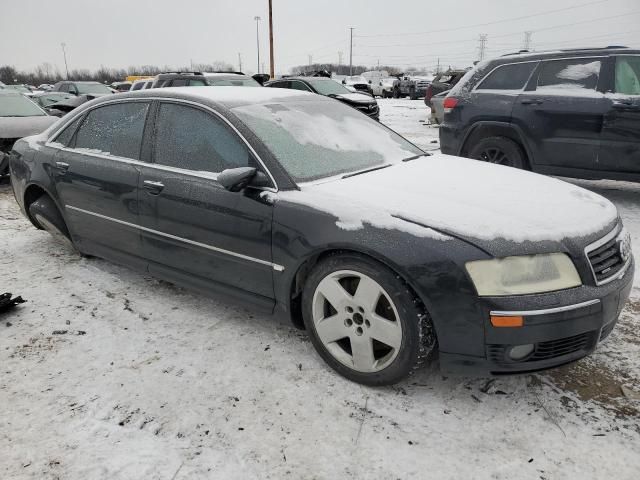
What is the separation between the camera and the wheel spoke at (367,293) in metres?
2.34

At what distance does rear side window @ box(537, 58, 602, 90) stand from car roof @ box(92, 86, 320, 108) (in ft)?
10.8

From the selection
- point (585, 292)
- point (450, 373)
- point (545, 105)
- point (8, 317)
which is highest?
point (545, 105)

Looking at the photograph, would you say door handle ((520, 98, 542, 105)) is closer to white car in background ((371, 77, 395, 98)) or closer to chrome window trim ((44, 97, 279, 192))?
chrome window trim ((44, 97, 279, 192))

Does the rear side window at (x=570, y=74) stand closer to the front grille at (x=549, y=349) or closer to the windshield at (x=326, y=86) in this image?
the front grille at (x=549, y=349)

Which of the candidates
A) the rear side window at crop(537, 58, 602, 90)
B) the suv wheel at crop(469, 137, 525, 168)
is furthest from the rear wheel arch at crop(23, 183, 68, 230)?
the rear side window at crop(537, 58, 602, 90)

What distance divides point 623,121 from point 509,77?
1.38 m

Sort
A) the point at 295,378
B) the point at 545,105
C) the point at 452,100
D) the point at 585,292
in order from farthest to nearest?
the point at 452,100 → the point at 545,105 → the point at 295,378 → the point at 585,292

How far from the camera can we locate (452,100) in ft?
20.5

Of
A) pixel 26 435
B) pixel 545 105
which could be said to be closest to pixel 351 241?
pixel 26 435

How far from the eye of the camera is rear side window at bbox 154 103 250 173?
9.43 feet

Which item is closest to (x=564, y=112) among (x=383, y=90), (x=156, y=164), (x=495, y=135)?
(x=495, y=135)

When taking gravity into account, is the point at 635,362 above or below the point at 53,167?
below

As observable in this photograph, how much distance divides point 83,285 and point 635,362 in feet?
12.1

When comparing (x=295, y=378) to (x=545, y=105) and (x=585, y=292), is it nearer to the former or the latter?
(x=585, y=292)
